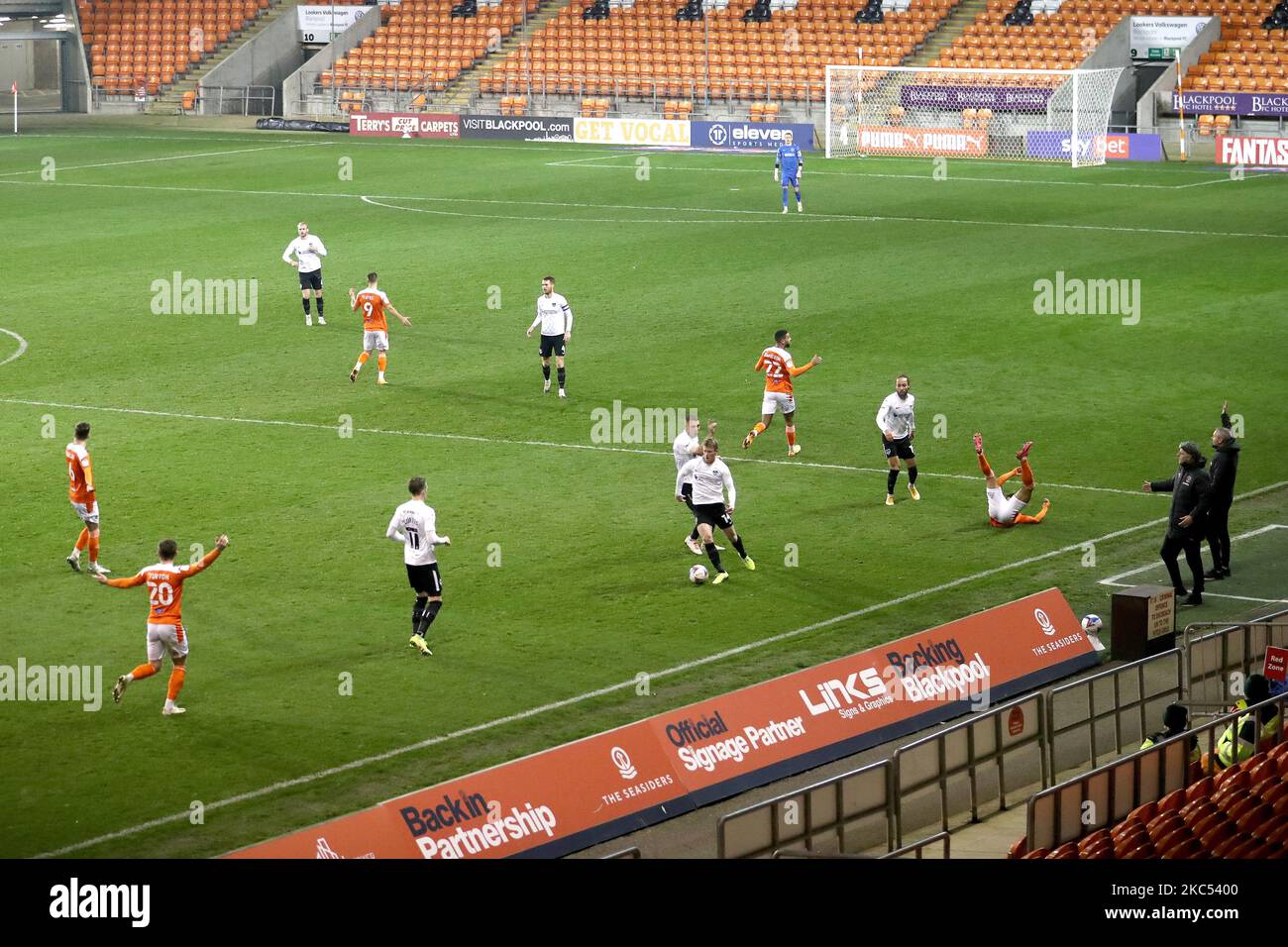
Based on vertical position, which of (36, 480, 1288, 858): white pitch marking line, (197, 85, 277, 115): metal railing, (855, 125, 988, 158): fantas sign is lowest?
(36, 480, 1288, 858): white pitch marking line

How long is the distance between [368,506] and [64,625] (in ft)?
16.6

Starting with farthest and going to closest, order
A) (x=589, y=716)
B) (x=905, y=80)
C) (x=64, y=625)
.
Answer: (x=905, y=80)
(x=64, y=625)
(x=589, y=716)

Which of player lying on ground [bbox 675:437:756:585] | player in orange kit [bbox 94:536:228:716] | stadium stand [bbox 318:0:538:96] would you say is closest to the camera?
player in orange kit [bbox 94:536:228:716]

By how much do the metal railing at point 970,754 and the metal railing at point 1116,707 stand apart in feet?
0.48

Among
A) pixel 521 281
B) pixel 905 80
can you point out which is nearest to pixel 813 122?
pixel 905 80

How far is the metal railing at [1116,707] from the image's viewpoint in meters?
16.0

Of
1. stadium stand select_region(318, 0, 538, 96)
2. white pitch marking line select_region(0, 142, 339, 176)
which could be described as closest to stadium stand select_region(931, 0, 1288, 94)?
stadium stand select_region(318, 0, 538, 96)

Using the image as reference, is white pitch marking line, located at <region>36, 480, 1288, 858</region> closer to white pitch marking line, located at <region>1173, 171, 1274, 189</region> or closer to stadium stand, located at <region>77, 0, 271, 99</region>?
white pitch marking line, located at <region>1173, 171, 1274, 189</region>

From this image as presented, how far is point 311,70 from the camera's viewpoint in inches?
3056

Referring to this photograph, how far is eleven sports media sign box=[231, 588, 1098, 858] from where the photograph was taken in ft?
43.6

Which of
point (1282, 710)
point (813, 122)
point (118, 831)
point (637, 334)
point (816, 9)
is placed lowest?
point (118, 831)

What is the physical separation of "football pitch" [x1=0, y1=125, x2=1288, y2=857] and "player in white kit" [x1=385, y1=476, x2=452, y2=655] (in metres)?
0.44
